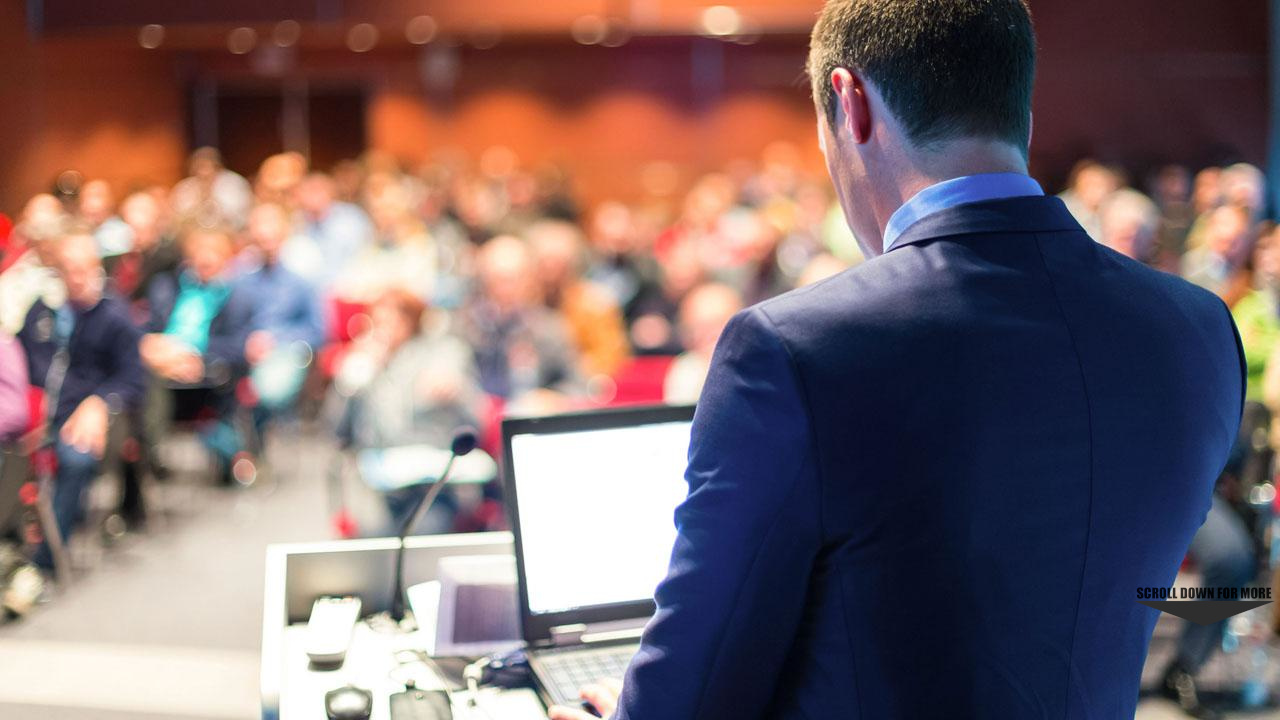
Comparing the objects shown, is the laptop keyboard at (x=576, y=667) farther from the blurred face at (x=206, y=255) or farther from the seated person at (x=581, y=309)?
the blurred face at (x=206, y=255)

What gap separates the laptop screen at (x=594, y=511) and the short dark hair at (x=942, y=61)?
0.83m

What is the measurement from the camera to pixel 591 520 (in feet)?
5.82

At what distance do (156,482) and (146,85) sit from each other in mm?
7448

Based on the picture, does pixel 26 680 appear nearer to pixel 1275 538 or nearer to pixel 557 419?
pixel 557 419

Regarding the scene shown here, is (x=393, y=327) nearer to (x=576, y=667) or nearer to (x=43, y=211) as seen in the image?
(x=576, y=667)

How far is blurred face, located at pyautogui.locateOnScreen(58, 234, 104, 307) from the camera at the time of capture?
5.19 m

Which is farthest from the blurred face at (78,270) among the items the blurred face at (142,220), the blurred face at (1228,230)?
the blurred face at (1228,230)

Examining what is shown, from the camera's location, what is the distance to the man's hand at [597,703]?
1311mm

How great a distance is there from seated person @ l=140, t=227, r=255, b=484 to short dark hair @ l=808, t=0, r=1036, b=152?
18.3 feet

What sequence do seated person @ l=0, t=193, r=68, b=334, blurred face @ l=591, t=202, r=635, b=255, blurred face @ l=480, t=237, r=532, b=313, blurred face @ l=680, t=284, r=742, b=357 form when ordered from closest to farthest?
1. blurred face @ l=680, t=284, r=742, b=357
2. blurred face @ l=480, t=237, r=532, b=313
3. seated person @ l=0, t=193, r=68, b=334
4. blurred face @ l=591, t=202, r=635, b=255

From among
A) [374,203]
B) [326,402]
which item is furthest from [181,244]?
[374,203]

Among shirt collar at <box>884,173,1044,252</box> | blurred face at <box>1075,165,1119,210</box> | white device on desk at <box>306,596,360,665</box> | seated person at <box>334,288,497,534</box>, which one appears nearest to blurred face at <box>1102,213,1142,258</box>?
seated person at <box>334,288,497,534</box>

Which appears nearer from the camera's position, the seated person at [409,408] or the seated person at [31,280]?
the seated person at [409,408]

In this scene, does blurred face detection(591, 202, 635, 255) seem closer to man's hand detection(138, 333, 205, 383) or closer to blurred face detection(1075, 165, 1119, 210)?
man's hand detection(138, 333, 205, 383)
